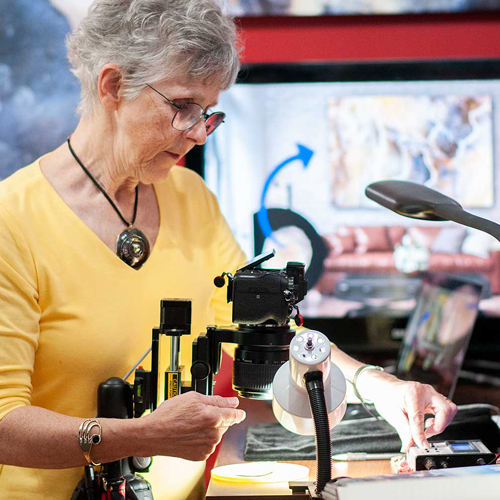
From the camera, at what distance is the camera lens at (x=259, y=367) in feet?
3.79

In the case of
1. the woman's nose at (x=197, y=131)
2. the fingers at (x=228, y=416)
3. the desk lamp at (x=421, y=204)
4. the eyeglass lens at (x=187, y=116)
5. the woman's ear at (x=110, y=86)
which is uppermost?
the woman's ear at (x=110, y=86)

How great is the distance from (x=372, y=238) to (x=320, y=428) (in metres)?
2.20

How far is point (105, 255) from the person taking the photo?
1.48 meters

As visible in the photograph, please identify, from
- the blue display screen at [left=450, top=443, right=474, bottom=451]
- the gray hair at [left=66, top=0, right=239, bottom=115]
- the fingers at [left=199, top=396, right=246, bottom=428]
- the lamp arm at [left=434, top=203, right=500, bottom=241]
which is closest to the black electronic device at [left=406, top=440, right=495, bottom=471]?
the blue display screen at [left=450, top=443, right=474, bottom=451]

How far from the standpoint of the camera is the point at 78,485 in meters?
1.31

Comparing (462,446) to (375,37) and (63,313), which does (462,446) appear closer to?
(63,313)

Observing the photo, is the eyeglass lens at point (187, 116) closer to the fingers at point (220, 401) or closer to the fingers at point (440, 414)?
the fingers at point (220, 401)

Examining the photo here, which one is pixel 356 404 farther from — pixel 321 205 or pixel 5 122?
pixel 5 122

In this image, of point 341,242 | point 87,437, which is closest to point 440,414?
point 87,437

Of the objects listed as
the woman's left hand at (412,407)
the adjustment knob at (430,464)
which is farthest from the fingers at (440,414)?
the adjustment knob at (430,464)

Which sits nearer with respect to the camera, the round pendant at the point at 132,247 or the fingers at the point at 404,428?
the fingers at the point at 404,428

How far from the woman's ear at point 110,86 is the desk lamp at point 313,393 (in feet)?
2.28

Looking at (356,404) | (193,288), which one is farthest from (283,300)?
(356,404)

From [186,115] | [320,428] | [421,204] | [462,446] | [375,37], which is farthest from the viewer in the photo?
[375,37]
